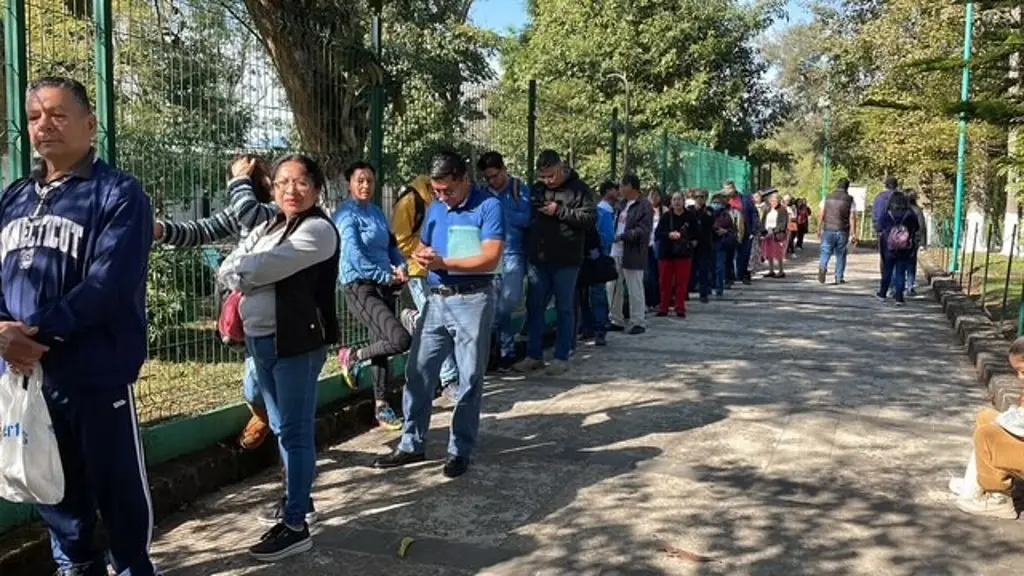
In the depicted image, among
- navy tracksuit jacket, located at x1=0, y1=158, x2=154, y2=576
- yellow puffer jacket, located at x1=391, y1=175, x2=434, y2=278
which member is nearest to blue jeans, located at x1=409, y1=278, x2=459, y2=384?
yellow puffer jacket, located at x1=391, y1=175, x2=434, y2=278

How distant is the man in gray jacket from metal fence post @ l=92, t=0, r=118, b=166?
603 cm

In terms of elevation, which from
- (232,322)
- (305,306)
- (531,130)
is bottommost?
(232,322)

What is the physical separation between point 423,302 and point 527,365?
186cm

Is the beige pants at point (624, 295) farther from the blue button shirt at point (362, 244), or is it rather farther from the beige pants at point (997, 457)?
the beige pants at point (997, 457)

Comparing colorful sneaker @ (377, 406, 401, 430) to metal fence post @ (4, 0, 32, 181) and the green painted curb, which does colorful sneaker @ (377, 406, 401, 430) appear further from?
metal fence post @ (4, 0, 32, 181)

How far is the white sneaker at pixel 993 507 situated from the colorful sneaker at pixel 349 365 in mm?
3654

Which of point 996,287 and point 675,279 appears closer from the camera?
point 675,279

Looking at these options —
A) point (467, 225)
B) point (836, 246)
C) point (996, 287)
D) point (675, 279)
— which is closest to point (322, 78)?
point (467, 225)

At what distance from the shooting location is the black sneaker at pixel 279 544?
12.7 ft

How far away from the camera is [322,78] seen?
6141 millimetres

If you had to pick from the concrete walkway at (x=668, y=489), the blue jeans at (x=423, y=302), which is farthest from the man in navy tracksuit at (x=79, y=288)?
the blue jeans at (x=423, y=302)

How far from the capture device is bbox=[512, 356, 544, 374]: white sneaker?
7812mm

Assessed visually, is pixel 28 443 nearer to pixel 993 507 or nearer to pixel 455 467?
pixel 455 467

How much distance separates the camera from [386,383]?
19.9 ft
